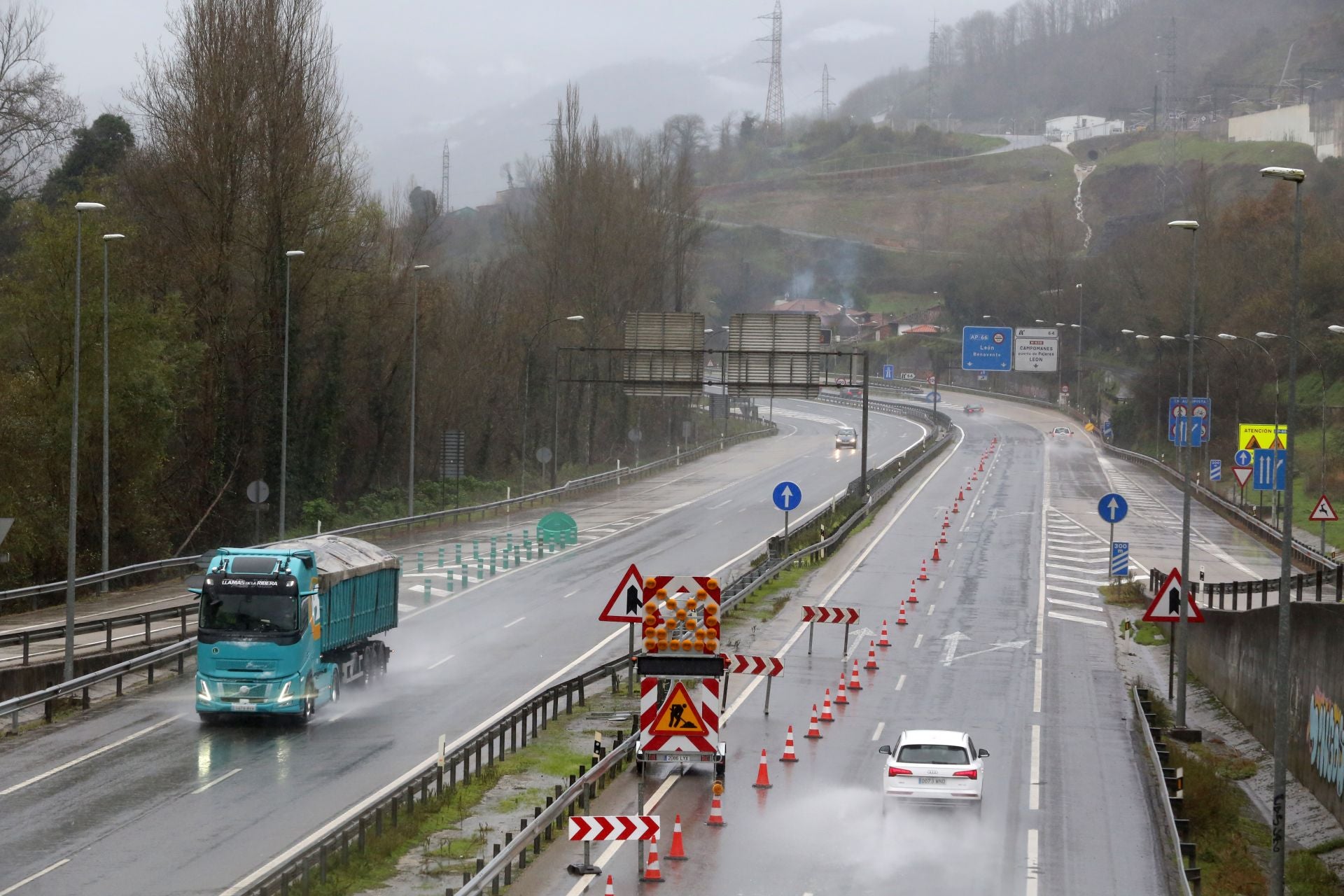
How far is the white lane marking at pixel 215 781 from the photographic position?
22.4 metres

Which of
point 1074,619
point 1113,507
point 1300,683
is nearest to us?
point 1300,683

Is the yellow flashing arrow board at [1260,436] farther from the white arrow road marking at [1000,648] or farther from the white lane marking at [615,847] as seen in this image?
the white lane marking at [615,847]

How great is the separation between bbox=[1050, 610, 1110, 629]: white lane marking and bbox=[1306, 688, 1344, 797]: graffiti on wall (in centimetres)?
Answer: 1616

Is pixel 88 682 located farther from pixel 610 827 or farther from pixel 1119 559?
pixel 1119 559

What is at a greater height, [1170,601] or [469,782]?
[1170,601]

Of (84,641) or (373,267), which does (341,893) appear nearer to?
(84,641)

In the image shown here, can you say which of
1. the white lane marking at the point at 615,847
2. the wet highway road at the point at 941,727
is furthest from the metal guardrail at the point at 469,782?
the white lane marking at the point at 615,847

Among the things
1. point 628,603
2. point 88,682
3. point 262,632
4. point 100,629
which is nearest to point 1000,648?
point 628,603

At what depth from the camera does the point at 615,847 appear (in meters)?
20.2

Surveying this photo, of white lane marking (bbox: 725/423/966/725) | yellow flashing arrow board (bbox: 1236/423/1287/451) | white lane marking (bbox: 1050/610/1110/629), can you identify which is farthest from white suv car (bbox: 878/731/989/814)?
yellow flashing arrow board (bbox: 1236/423/1287/451)

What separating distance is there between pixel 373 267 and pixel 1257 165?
142m

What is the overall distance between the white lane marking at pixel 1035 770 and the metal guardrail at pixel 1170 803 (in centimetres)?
188

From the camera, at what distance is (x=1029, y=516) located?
69.8m

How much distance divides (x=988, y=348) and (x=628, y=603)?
302ft
